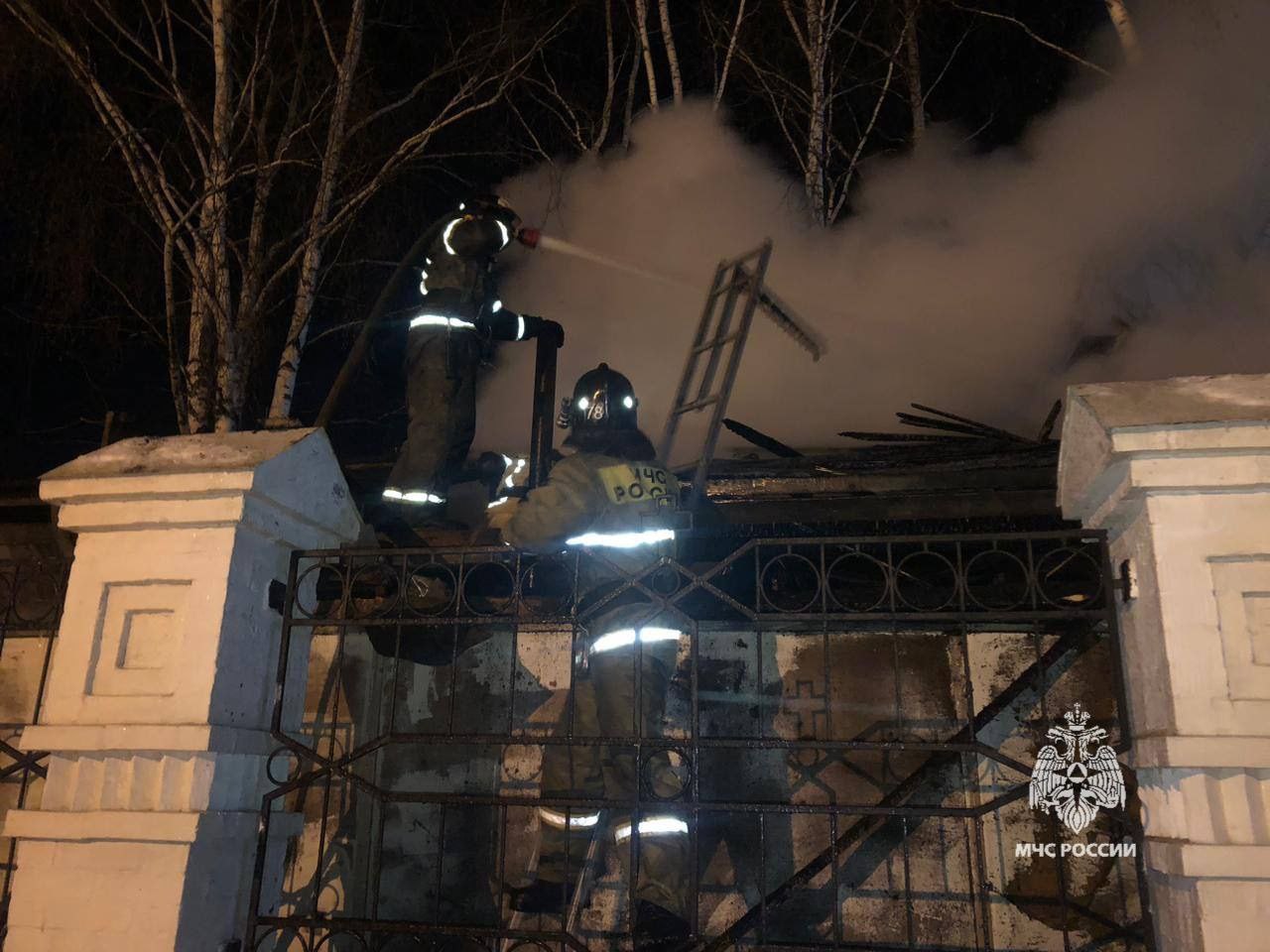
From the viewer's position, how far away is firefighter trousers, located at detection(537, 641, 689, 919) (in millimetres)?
3826

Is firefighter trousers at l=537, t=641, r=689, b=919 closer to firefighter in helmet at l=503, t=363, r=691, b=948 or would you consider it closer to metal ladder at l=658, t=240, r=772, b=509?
firefighter in helmet at l=503, t=363, r=691, b=948

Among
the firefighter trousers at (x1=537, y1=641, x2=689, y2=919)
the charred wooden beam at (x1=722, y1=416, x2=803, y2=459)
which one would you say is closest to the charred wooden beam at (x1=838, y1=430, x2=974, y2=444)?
the charred wooden beam at (x1=722, y1=416, x2=803, y2=459)

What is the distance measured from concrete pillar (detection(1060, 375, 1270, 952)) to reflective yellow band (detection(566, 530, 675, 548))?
2.06 meters

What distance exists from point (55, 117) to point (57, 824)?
31.4ft

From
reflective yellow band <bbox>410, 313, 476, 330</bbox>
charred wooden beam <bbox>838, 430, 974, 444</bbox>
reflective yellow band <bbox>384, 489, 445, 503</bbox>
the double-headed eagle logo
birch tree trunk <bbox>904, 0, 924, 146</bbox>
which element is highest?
birch tree trunk <bbox>904, 0, 924, 146</bbox>

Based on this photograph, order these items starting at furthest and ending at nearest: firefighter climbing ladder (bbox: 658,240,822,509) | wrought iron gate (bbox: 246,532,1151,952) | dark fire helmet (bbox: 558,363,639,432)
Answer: firefighter climbing ladder (bbox: 658,240,822,509) → dark fire helmet (bbox: 558,363,639,432) → wrought iron gate (bbox: 246,532,1151,952)

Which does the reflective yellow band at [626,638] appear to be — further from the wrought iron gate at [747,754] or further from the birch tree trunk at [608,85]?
the birch tree trunk at [608,85]

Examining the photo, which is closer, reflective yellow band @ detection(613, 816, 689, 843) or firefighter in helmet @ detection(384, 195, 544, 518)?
reflective yellow band @ detection(613, 816, 689, 843)

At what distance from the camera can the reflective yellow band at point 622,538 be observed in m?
4.34

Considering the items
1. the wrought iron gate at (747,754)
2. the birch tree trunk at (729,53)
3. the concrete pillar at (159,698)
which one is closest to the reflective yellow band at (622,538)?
the wrought iron gate at (747,754)

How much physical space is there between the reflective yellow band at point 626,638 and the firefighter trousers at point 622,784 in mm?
34

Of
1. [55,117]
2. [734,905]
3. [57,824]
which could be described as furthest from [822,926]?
[55,117]

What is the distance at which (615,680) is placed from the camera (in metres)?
4.21

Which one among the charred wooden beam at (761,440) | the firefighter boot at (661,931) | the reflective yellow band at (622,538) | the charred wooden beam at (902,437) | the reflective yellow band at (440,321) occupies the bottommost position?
the firefighter boot at (661,931)
